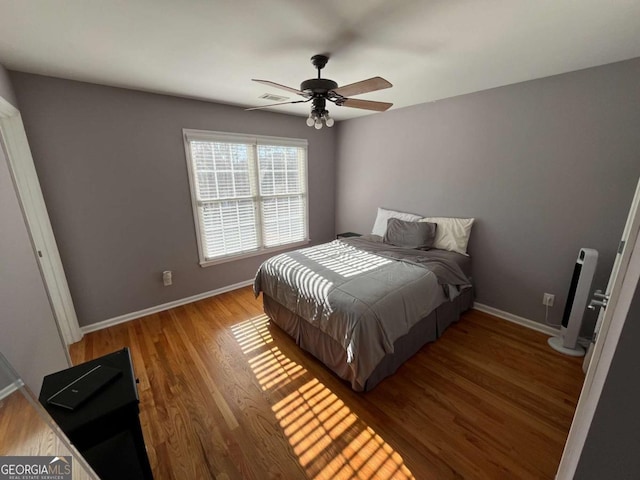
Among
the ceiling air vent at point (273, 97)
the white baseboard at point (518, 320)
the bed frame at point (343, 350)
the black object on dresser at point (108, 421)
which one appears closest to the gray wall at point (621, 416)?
the bed frame at point (343, 350)

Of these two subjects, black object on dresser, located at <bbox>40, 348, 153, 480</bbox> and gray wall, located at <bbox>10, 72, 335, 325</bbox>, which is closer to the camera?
black object on dresser, located at <bbox>40, 348, 153, 480</bbox>

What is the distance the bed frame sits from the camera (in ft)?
6.18

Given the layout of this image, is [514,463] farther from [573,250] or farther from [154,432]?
[154,432]

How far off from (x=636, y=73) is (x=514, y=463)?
2850 mm

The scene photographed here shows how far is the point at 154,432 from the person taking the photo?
155 centimetres

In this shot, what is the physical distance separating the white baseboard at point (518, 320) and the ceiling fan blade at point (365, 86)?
104 inches

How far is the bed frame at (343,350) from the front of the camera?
1.88 m

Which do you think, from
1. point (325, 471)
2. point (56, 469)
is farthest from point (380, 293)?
point (56, 469)

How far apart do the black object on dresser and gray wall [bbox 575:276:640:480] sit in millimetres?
1518

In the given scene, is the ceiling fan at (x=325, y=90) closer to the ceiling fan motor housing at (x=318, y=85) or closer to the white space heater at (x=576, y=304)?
the ceiling fan motor housing at (x=318, y=85)

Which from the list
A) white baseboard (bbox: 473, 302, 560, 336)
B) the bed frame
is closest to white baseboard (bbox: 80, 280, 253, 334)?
the bed frame

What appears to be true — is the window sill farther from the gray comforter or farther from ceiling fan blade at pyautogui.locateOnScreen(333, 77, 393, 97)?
ceiling fan blade at pyautogui.locateOnScreen(333, 77, 393, 97)

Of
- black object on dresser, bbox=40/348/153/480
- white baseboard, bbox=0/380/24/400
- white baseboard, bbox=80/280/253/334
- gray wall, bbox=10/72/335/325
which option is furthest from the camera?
white baseboard, bbox=80/280/253/334

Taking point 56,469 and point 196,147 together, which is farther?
point 196,147
